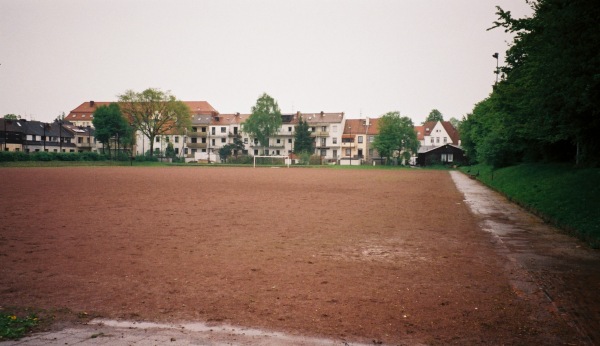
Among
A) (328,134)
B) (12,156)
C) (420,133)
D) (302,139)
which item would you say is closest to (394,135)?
(302,139)

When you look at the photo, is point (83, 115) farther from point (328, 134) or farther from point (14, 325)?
point (14, 325)

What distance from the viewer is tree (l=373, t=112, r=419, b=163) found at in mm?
87312

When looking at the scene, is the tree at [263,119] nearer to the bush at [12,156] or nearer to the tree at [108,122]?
the tree at [108,122]

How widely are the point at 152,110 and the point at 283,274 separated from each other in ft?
289

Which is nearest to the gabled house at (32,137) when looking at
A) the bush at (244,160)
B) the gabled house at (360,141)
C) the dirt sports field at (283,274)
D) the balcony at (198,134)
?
the balcony at (198,134)

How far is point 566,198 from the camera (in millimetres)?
16188

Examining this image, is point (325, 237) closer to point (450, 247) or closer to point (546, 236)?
point (450, 247)

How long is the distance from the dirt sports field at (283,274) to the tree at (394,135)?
73.6 metres

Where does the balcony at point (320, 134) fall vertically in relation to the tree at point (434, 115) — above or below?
below

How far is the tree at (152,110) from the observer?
87500 millimetres

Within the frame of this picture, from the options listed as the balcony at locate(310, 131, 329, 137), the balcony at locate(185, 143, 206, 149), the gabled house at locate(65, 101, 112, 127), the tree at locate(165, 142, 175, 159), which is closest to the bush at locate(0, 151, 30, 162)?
the tree at locate(165, 142, 175, 159)

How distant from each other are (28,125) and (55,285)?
116 metres

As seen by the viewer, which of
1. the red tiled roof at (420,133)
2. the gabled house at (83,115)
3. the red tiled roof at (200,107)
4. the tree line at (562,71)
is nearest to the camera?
the tree line at (562,71)

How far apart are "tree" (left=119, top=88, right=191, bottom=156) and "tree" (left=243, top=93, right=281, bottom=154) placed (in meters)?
15.7
